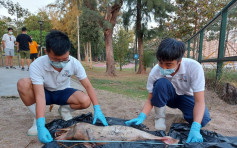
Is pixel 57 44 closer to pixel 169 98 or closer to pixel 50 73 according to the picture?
pixel 50 73

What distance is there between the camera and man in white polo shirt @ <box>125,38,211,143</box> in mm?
1799

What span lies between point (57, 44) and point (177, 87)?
151 cm

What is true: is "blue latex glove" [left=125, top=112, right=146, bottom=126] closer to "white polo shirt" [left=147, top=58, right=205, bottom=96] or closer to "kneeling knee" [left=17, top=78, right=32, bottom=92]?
"white polo shirt" [left=147, top=58, right=205, bottom=96]

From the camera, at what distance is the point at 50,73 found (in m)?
2.14

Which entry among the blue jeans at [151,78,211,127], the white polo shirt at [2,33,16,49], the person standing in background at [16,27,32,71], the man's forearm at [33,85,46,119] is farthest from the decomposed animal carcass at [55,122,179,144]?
the white polo shirt at [2,33,16,49]

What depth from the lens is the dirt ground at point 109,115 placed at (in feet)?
6.47

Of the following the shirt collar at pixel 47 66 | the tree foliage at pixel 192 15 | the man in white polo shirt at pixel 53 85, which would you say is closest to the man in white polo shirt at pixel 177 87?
the man in white polo shirt at pixel 53 85

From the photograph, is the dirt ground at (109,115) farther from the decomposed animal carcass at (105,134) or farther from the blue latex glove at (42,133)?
the decomposed animal carcass at (105,134)

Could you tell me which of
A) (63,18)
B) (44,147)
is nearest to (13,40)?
(44,147)

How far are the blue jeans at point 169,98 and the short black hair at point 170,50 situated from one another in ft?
1.35

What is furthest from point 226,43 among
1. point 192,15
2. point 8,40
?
point 8,40

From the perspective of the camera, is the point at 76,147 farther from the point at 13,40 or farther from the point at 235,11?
the point at 13,40

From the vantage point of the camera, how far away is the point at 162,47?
1810 mm

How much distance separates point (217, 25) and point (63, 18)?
16.7m
